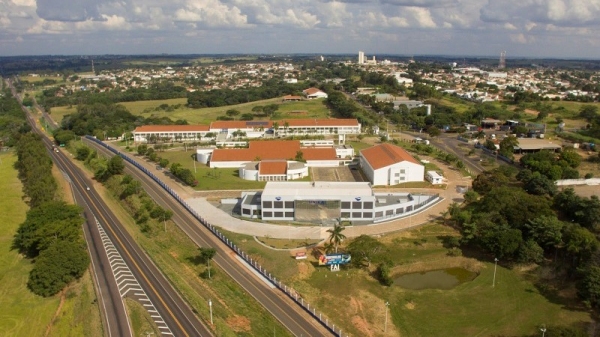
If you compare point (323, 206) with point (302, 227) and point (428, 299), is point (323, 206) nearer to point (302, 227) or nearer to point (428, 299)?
point (302, 227)

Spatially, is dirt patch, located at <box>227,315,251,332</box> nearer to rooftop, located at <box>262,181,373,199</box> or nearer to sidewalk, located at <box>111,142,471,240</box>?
sidewalk, located at <box>111,142,471,240</box>

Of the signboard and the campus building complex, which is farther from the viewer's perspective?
the campus building complex

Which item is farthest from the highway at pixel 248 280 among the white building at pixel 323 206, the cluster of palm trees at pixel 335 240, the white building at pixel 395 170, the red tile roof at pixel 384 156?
the red tile roof at pixel 384 156

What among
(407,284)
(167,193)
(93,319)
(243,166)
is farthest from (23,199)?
(407,284)

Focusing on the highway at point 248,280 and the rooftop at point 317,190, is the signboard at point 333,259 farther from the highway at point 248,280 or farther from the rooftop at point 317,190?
the rooftop at point 317,190

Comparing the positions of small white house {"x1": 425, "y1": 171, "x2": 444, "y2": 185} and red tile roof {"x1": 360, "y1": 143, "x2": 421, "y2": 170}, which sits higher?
red tile roof {"x1": 360, "y1": 143, "x2": 421, "y2": 170}

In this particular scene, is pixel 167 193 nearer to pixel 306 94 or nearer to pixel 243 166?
pixel 243 166

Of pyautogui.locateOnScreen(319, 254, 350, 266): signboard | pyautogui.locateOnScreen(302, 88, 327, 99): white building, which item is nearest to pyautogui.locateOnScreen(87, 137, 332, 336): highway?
pyautogui.locateOnScreen(319, 254, 350, 266): signboard
